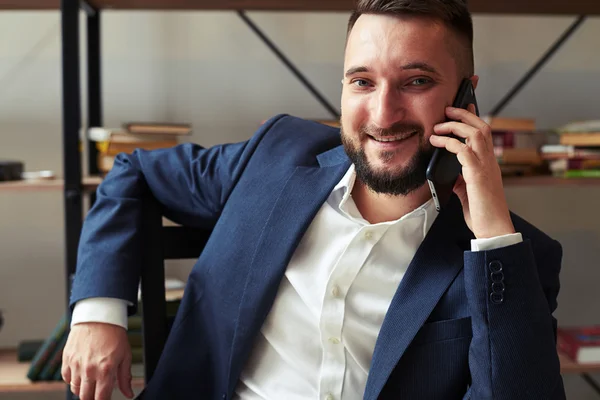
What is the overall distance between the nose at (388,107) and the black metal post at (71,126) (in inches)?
37.9

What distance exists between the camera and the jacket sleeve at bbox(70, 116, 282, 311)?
3.79 ft

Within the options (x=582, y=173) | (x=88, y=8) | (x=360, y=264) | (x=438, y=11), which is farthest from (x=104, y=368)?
(x=582, y=173)

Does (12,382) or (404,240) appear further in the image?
(12,382)

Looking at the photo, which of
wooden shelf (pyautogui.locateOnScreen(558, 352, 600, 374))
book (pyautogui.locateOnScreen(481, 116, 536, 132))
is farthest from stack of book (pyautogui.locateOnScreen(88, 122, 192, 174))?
wooden shelf (pyautogui.locateOnScreen(558, 352, 600, 374))

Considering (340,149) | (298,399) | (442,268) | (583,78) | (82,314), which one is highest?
(583,78)

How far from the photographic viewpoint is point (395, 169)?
3.70ft

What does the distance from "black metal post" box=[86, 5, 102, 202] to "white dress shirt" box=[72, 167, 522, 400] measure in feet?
3.37

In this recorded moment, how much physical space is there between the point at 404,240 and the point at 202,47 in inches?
52.3

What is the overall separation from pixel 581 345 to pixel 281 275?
1255 millimetres

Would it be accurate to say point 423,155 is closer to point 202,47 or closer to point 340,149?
point 340,149

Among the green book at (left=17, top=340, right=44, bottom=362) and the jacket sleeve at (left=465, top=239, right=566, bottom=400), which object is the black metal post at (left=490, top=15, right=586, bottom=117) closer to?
the jacket sleeve at (left=465, top=239, right=566, bottom=400)

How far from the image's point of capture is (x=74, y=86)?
1734 mm

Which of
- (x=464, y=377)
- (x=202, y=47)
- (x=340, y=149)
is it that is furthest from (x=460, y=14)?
(x=202, y=47)

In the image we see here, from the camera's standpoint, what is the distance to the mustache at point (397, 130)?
1.09 m
